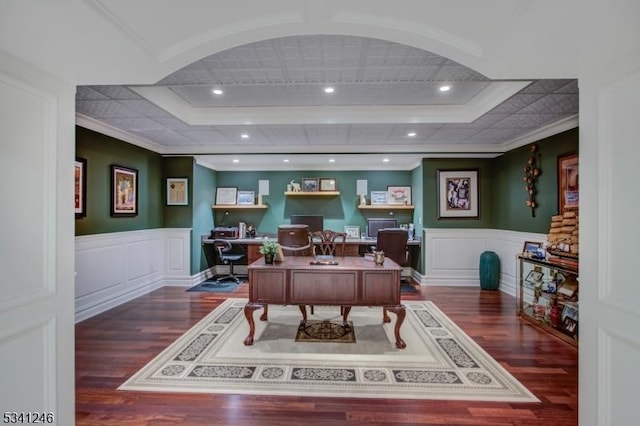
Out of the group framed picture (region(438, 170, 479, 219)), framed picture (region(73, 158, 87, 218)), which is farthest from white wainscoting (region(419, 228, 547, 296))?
framed picture (region(73, 158, 87, 218))

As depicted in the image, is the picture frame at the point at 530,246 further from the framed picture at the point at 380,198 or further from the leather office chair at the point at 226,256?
the leather office chair at the point at 226,256

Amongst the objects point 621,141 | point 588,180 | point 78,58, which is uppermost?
point 78,58

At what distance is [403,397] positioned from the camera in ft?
7.53

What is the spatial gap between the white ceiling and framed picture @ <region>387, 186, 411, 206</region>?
1227 millimetres

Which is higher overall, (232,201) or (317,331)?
(232,201)

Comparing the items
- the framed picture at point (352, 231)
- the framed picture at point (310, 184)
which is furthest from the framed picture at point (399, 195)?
the framed picture at point (310, 184)

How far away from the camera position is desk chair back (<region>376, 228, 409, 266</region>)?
4.89 m

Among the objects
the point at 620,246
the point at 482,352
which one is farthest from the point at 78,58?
the point at 482,352

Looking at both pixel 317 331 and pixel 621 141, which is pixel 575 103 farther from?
pixel 317 331

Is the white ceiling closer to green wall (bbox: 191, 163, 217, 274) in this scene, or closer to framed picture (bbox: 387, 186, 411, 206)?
green wall (bbox: 191, 163, 217, 274)

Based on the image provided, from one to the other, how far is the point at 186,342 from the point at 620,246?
3460 millimetres

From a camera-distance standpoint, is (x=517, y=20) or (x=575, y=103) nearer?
(x=517, y=20)

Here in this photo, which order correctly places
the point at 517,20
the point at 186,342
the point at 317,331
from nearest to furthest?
the point at 517,20
the point at 186,342
the point at 317,331

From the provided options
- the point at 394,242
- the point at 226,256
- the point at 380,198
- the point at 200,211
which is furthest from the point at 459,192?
the point at 200,211
